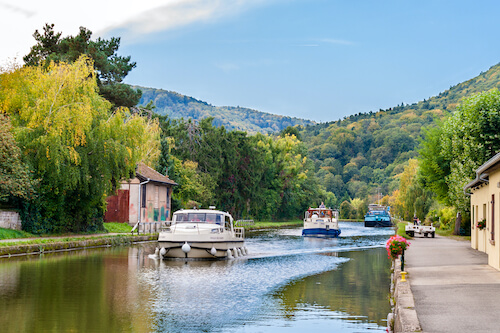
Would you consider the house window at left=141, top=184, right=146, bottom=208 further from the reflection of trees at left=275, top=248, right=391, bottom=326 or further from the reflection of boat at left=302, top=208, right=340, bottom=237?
the reflection of trees at left=275, top=248, right=391, bottom=326

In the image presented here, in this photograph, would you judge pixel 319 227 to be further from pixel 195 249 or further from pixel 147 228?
pixel 195 249

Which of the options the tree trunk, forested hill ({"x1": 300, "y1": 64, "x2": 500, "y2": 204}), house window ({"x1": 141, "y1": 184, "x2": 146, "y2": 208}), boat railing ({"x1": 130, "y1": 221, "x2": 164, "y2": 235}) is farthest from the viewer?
forested hill ({"x1": 300, "y1": 64, "x2": 500, "y2": 204})

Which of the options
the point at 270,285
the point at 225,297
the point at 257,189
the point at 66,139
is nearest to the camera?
the point at 225,297

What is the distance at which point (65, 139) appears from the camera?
33812 mm

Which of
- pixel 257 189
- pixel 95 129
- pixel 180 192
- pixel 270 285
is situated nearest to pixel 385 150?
pixel 257 189

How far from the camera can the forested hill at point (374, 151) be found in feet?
568

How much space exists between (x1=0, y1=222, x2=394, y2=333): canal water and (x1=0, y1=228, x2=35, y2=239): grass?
20.0 feet

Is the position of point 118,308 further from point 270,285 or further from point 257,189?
point 257,189

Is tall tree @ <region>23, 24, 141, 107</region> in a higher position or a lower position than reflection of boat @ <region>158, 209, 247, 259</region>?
higher

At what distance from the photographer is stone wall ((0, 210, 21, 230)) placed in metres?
32.4

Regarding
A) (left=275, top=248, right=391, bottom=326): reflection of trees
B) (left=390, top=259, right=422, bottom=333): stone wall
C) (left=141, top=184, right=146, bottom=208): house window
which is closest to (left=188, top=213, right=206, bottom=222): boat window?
(left=275, top=248, right=391, bottom=326): reflection of trees

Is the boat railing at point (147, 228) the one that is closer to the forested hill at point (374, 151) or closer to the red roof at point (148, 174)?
the red roof at point (148, 174)

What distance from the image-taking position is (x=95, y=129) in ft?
117

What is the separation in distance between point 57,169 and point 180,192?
3239cm
